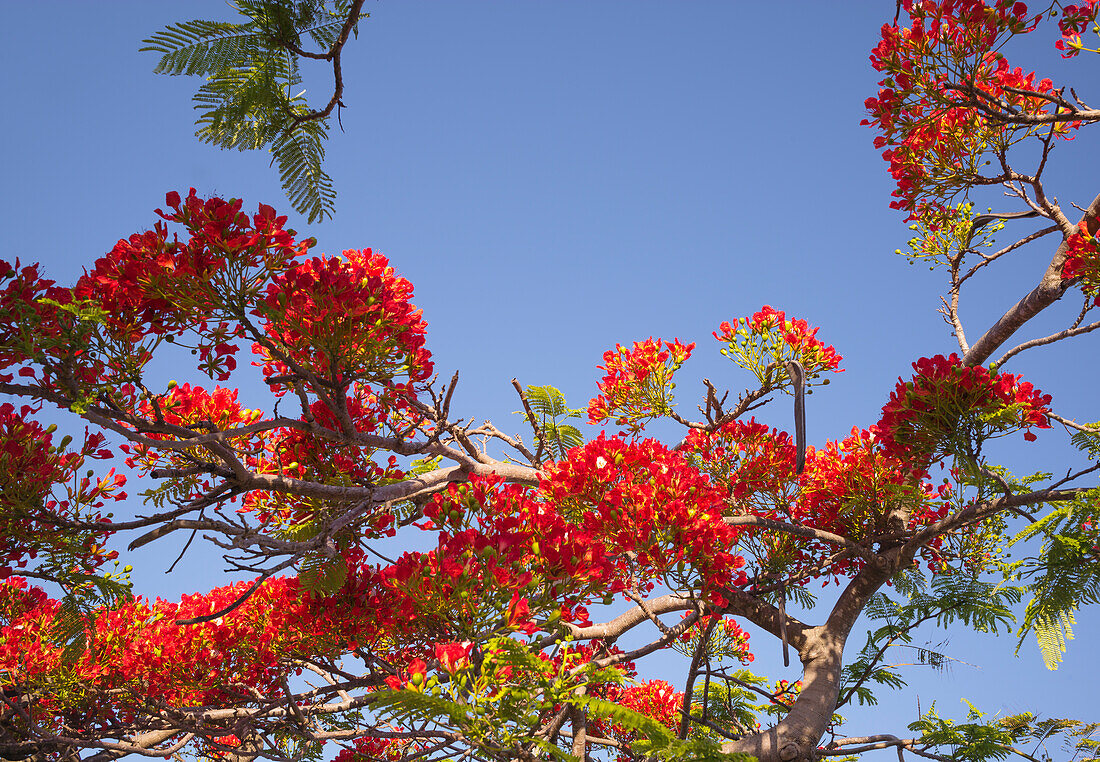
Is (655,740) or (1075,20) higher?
(1075,20)

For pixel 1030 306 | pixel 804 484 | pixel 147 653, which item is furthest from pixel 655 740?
pixel 147 653

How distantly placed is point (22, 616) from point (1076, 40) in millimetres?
8109

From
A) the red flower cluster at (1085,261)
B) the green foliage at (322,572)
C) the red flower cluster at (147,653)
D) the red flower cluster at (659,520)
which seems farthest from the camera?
the red flower cluster at (147,653)

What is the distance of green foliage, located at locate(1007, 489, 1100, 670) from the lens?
433 centimetres

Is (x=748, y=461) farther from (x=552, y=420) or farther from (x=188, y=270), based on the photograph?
(x=188, y=270)

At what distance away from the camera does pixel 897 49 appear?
15.1ft

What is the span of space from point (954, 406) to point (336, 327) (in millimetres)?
3459

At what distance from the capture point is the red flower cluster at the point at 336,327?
3.21 meters

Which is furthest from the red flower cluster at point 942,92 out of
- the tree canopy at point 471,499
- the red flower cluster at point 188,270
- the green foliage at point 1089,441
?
the red flower cluster at point 188,270

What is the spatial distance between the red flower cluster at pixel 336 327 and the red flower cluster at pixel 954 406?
2.86 m

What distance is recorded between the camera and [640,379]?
5.54 meters

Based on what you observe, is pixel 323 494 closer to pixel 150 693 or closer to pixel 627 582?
pixel 627 582

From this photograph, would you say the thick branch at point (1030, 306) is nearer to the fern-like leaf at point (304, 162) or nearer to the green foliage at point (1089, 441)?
the green foliage at point (1089, 441)

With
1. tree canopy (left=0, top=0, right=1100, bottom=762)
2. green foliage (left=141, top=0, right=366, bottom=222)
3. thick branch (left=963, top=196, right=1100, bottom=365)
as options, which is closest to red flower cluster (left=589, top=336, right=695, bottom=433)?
tree canopy (left=0, top=0, right=1100, bottom=762)
